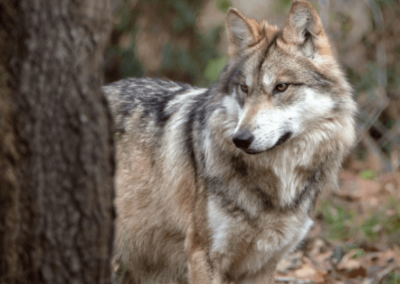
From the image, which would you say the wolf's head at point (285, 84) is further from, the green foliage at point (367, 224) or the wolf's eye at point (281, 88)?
the green foliage at point (367, 224)

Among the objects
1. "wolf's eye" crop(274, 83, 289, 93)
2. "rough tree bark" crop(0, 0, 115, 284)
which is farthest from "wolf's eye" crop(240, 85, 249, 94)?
"rough tree bark" crop(0, 0, 115, 284)

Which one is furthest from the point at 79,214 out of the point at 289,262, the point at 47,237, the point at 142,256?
the point at 289,262

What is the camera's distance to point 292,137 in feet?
9.53

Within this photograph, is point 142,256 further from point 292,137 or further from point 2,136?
point 2,136

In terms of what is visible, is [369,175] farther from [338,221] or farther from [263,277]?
[263,277]

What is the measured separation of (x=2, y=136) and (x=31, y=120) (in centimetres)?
12

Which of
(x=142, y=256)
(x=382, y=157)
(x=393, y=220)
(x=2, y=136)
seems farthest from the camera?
(x=382, y=157)

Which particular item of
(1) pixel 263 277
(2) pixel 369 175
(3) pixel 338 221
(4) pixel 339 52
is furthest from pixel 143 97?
(4) pixel 339 52

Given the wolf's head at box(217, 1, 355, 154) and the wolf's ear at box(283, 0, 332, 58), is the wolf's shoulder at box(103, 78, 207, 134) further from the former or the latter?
the wolf's ear at box(283, 0, 332, 58)

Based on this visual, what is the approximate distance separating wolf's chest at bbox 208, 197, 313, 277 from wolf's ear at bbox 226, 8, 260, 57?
4.14 ft

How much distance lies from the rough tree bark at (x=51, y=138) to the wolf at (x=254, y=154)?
4.04ft

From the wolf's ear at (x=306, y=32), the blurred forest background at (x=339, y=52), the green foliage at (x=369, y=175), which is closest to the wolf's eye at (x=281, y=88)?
the wolf's ear at (x=306, y=32)

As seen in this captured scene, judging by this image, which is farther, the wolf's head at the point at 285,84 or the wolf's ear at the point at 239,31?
the wolf's ear at the point at 239,31

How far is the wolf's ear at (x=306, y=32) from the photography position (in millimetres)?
2902
